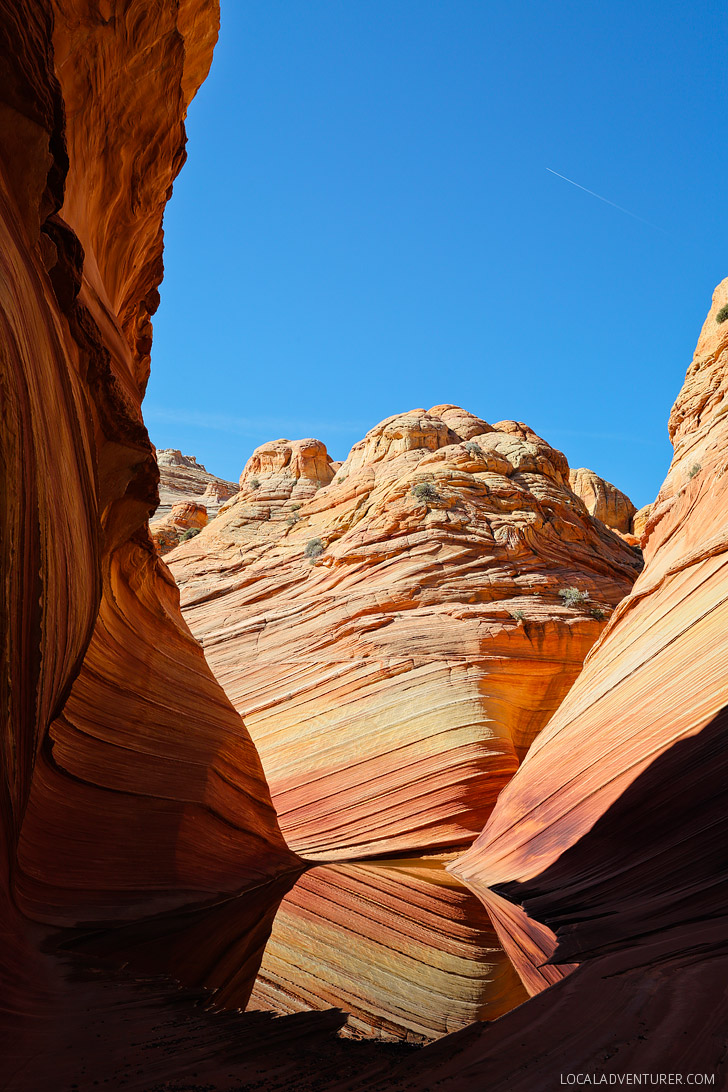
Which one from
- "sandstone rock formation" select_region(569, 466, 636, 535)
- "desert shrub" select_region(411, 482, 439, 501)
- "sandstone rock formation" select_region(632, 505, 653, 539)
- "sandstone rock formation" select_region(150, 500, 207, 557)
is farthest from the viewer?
"sandstone rock formation" select_region(569, 466, 636, 535)

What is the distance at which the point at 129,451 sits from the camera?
7.47 m

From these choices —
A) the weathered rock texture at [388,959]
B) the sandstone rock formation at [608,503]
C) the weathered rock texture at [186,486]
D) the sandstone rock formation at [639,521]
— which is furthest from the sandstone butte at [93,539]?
the sandstone rock formation at [608,503]

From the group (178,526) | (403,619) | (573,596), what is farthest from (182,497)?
(573,596)

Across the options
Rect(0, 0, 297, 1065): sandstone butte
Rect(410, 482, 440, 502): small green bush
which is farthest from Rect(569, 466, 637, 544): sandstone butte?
Rect(0, 0, 297, 1065): sandstone butte

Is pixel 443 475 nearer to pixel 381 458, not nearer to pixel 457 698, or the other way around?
pixel 381 458

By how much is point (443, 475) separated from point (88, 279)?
14584mm

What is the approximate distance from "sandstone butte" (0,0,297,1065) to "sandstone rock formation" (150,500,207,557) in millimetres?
16213

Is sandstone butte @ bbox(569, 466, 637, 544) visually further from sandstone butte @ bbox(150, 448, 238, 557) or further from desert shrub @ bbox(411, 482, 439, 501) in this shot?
desert shrub @ bbox(411, 482, 439, 501)

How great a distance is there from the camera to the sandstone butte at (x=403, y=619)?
13.6 metres

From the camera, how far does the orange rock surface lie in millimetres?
8156

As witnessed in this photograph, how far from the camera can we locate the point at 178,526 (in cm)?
2969

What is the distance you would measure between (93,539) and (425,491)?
45.8 feet

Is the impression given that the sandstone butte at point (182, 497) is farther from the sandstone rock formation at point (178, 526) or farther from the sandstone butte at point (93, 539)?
the sandstone butte at point (93, 539)

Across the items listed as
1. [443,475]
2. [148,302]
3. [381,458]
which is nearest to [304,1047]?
[148,302]
